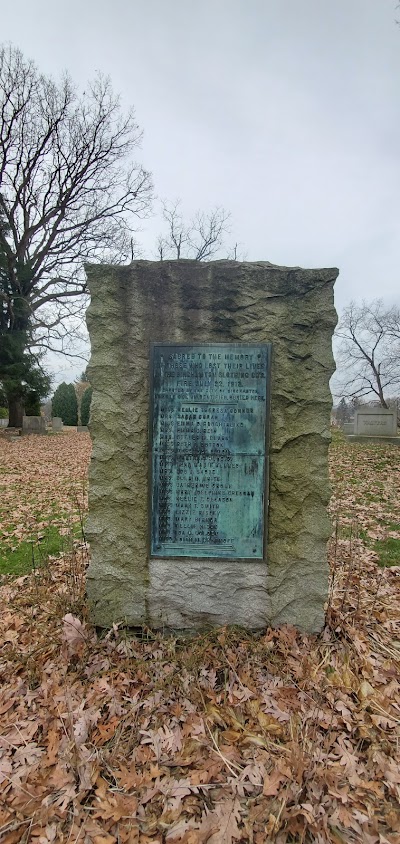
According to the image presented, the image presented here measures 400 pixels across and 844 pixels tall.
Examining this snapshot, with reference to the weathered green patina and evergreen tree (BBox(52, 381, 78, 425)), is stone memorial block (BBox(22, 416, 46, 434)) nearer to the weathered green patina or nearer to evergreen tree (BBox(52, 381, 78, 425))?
evergreen tree (BBox(52, 381, 78, 425))

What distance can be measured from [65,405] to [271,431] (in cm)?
3291

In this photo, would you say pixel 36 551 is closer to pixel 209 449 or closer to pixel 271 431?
pixel 209 449

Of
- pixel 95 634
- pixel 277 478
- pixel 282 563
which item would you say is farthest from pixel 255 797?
pixel 277 478

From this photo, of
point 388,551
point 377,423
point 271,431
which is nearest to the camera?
point 271,431

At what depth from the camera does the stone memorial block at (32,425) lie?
20.6 metres

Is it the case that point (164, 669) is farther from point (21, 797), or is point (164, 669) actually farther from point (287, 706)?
point (21, 797)

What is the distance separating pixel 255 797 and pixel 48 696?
4.17 feet

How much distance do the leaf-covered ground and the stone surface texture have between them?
0.78ft

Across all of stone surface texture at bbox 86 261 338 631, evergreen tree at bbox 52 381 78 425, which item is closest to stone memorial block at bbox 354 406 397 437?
stone surface texture at bbox 86 261 338 631

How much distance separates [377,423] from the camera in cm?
1789

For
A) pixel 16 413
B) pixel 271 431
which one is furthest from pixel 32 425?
pixel 271 431

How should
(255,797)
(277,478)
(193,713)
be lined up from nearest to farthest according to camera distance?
(255,797), (193,713), (277,478)

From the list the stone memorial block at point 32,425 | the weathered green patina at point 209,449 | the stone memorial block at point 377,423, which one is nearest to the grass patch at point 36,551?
the weathered green patina at point 209,449

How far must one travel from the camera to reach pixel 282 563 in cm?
290
